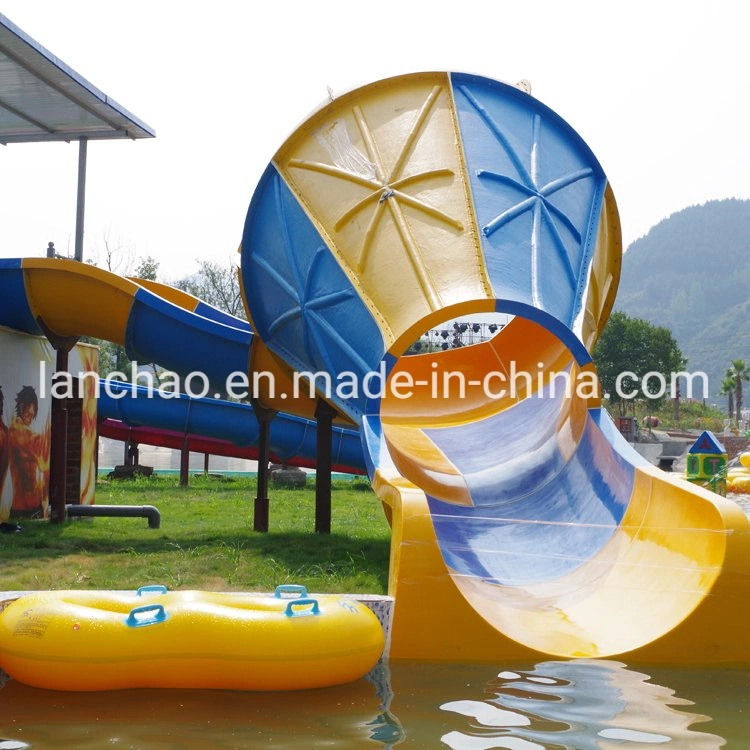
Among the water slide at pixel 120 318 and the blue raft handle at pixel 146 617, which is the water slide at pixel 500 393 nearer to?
the water slide at pixel 120 318

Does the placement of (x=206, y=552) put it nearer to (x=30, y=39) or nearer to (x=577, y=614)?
(x=577, y=614)

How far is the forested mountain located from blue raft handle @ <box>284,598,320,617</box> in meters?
141

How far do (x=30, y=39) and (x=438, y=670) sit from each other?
6950mm

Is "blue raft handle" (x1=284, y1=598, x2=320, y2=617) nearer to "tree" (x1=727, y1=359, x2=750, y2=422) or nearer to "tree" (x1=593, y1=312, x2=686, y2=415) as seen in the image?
"tree" (x1=593, y1=312, x2=686, y2=415)

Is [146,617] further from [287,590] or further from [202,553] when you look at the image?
[202,553]

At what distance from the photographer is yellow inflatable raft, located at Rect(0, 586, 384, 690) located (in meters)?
4.20

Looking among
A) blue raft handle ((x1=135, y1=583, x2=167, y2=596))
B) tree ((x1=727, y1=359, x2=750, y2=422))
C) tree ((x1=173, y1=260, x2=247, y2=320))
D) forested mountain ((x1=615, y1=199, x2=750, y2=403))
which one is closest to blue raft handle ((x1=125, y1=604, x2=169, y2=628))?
blue raft handle ((x1=135, y1=583, x2=167, y2=596))

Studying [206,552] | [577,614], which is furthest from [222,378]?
[577,614]

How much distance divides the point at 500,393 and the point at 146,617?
650 centimetres

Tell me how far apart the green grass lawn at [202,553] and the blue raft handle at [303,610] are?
5.88 ft

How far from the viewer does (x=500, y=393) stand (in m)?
10.3

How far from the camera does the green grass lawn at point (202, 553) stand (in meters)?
6.60

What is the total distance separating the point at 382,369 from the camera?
278 inches

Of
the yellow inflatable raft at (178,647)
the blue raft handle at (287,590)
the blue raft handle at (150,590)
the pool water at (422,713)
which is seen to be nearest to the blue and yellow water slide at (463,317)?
the pool water at (422,713)
